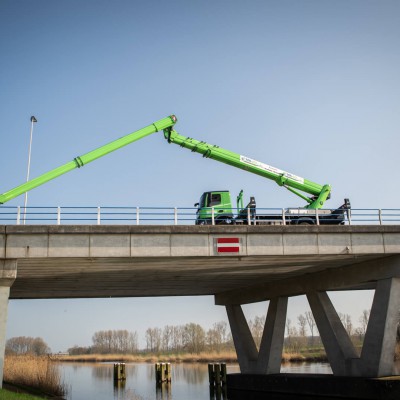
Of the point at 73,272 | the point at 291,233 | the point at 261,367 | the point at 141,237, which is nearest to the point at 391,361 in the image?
the point at 291,233

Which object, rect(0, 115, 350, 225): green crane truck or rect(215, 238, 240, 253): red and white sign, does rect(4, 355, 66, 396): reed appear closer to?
rect(0, 115, 350, 225): green crane truck

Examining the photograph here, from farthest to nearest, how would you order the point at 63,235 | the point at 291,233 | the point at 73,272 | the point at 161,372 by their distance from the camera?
the point at 161,372, the point at 73,272, the point at 291,233, the point at 63,235

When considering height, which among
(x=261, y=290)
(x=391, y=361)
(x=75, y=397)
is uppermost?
(x=261, y=290)

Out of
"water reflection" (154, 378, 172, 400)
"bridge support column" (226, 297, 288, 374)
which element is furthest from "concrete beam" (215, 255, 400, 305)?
"water reflection" (154, 378, 172, 400)

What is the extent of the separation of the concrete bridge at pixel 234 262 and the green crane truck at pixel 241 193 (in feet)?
8.95

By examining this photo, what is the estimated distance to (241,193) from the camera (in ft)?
114

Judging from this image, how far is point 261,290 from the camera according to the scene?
38.6 metres

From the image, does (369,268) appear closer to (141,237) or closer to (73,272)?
(141,237)

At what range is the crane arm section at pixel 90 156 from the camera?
2752 centimetres

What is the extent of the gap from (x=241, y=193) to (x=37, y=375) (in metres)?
18.7

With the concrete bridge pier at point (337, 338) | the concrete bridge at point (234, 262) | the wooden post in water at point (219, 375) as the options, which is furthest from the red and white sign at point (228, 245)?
the wooden post in water at point (219, 375)

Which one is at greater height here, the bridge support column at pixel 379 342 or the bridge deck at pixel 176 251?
the bridge deck at pixel 176 251

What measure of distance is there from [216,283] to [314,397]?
10304 millimetres

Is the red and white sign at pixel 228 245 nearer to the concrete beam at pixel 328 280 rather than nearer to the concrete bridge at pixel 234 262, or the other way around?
the concrete bridge at pixel 234 262
